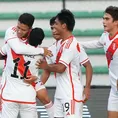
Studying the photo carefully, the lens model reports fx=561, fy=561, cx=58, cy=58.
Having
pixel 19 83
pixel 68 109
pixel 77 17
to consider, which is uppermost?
pixel 19 83

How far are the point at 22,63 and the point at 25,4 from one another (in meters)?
6.51

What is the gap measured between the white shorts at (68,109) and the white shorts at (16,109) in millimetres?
275

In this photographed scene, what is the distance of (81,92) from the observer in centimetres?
614

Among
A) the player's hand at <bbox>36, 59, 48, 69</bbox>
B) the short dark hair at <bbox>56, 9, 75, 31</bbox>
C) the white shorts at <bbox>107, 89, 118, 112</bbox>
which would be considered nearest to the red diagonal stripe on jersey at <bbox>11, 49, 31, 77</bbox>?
the player's hand at <bbox>36, 59, 48, 69</bbox>

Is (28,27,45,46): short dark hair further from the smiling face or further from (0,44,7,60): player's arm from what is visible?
(0,44,7,60): player's arm

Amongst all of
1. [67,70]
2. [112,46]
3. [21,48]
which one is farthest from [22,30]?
[112,46]

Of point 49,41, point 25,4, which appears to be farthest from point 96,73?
point 25,4

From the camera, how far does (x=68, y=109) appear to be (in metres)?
6.04

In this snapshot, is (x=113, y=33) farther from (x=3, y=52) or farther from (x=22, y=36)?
(x=3, y=52)

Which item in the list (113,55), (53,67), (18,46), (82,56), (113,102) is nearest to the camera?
(18,46)

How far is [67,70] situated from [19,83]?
539mm

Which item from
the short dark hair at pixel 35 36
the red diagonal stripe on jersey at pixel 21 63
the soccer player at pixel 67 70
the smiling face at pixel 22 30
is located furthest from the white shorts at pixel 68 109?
the smiling face at pixel 22 30

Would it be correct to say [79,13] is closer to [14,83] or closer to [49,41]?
[49,41]

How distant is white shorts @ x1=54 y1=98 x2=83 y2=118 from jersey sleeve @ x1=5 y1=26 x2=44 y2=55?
609 millimetres
